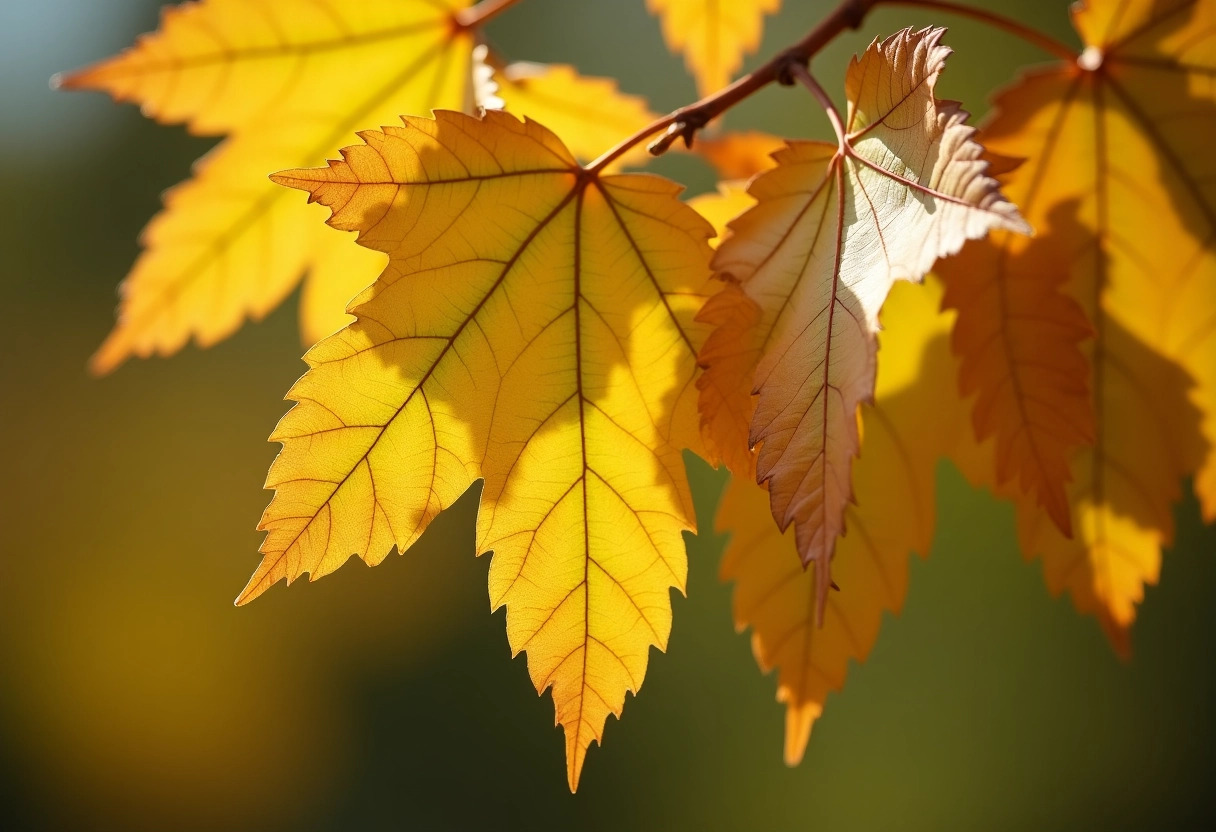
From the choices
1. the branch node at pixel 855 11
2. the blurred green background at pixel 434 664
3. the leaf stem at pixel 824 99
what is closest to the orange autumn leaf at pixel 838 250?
the leaf stem at pixel 824 99

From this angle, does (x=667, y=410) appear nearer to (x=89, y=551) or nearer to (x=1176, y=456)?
(x=1176, y=456)

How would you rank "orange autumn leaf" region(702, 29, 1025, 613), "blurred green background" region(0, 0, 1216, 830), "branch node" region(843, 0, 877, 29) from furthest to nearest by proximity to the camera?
"blurred green background" region(0, 0, 1216, 830)
"branch node" region(843, 0, 877, 29)
"orange autumn leaf" region(702, 29, 1025, 613)

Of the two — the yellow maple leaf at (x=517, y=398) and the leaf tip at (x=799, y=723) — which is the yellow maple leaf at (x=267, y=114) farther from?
the leaf tip at (x=799, y=723)

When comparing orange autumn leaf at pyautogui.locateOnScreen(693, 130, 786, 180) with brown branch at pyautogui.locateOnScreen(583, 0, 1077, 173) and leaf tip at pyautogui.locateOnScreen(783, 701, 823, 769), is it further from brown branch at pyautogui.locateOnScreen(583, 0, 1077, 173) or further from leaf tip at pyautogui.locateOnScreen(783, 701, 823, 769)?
leaf tip at pyautogui.locateOnScreen(783, 701, 823, 769)

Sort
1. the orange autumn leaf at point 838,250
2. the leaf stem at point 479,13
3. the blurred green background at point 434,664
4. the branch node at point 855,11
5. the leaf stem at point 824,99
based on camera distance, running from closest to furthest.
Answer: the orange autumn leaf at point 838,250
the leaf stem at point 824,99
the branch node at point 855,11
the leaf stem at point 479,13
the blurred green background at point 434,664

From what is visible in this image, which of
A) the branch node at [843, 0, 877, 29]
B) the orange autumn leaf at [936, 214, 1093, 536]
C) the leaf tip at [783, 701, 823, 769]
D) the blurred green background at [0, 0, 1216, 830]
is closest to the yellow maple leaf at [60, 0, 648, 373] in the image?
the branch node at [843, 0, 877, 29]
